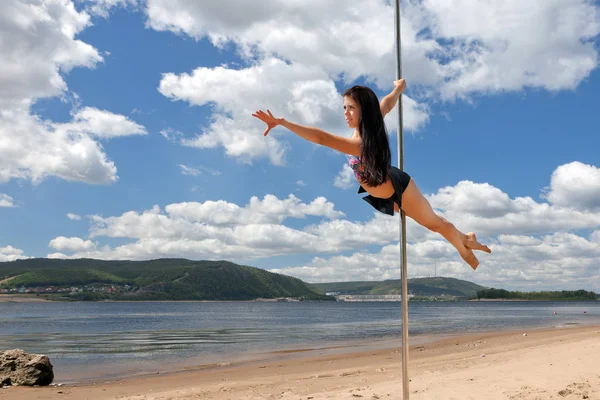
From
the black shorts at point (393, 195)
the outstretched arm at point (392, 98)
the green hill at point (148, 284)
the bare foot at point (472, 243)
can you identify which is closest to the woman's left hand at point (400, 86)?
the outstretched arm at point (392, 98)

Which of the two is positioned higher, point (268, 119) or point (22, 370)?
point (268, 119)

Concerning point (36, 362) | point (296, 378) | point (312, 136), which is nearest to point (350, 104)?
point (312, 136)

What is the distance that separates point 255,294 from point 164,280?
101 feet

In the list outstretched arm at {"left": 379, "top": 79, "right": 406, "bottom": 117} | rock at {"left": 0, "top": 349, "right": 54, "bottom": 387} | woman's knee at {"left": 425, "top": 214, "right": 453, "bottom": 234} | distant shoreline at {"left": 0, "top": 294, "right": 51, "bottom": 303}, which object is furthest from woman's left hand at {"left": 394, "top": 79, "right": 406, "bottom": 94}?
distant shoreline at {"left": 0, "top": 294, "right": 51, "bottom": 303}

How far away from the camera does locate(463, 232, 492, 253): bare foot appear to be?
464cm

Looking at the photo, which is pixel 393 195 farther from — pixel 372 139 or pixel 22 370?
pixel 22 370

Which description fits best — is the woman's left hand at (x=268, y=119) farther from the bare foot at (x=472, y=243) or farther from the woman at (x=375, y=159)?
the bare foot at (x=472, y=243)

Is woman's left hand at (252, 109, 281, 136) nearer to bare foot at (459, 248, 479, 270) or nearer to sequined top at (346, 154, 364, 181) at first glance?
sequined top at (346, 154, 364, 181)

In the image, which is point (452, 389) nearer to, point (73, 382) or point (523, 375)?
point (523, 375)

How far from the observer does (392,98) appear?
467 cm

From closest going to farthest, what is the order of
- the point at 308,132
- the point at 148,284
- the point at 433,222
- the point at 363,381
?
1. the point at 308,132
2. the point at 433,222
3. the point at 363,381
4. the point at 148,284

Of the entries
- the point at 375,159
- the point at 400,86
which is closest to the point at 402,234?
the point at 375,159

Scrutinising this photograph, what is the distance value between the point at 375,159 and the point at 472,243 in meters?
1.24

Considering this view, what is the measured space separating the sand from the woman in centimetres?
450
